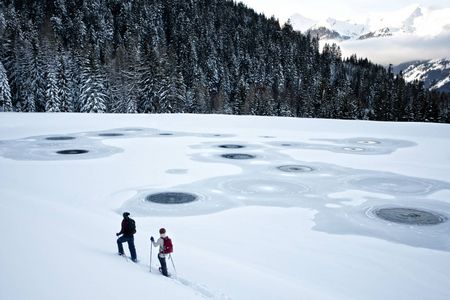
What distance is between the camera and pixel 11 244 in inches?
270

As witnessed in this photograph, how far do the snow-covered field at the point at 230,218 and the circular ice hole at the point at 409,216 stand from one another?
0.07 meters

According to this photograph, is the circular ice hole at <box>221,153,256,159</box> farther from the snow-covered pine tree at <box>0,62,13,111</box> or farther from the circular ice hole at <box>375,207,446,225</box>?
the snow-covered pine tree at <box>0,62,13,111</box>

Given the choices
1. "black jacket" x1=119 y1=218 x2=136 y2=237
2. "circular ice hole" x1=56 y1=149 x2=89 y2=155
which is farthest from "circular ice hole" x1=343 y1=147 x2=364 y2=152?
"black jacket" x1=119 y1=218 x2=136 y2=237

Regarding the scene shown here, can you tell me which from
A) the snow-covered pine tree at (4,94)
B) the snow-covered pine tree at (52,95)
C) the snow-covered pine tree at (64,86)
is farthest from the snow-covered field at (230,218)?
the snow-covered pine tree at (64,86)

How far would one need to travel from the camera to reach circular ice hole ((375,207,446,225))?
435 inches

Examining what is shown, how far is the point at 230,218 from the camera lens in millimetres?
10969

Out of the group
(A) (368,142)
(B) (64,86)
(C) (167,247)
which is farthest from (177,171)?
(B) (64,86)

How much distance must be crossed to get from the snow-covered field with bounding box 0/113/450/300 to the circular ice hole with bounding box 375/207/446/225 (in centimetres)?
7

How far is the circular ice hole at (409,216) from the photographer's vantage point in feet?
36.3

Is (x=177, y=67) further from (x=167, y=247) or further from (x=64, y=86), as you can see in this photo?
(x=167, y=247)

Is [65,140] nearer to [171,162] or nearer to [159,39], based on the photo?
[171,162]

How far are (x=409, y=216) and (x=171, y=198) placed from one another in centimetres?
760

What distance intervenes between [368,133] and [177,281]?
2752 cm

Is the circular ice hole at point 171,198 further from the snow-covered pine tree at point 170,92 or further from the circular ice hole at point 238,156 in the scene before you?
the snow-covered pine tree at point 170,92
